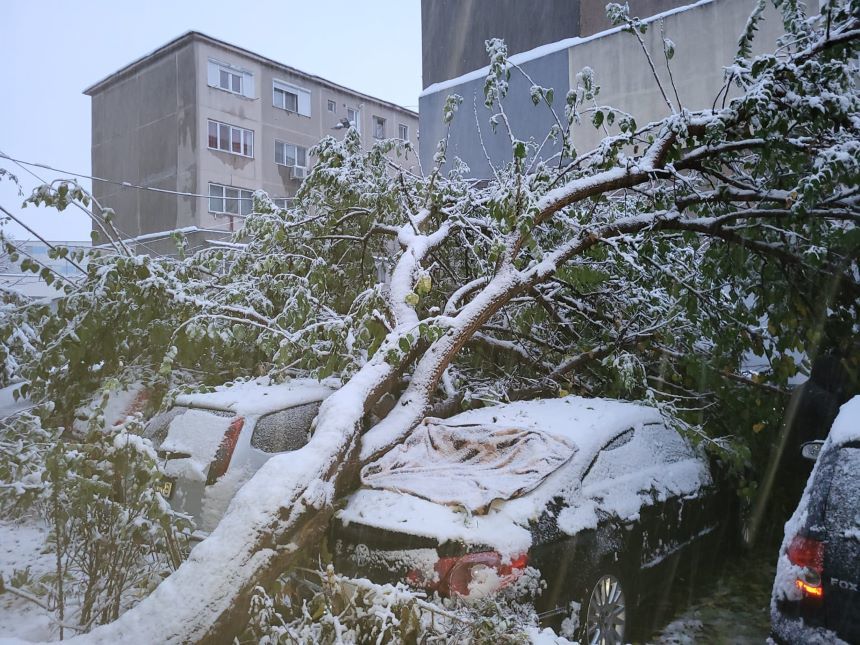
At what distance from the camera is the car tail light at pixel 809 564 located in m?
3.15

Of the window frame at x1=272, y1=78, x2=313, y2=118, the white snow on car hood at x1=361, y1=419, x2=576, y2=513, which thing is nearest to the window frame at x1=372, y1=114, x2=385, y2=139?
the window frame at x1=272, y1=78, x2=313, y2=118

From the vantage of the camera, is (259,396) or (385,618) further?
(259,396)

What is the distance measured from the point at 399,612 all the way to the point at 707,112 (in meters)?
5.01

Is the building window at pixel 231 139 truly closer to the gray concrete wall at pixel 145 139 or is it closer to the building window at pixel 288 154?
the gray concrete wall at pixel 145 139

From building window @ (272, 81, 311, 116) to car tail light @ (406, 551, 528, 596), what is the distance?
92.9 ft

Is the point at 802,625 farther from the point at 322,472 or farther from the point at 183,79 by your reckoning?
the point at 183,79

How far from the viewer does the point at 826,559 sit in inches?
124

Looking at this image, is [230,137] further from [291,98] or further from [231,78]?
[291,98]

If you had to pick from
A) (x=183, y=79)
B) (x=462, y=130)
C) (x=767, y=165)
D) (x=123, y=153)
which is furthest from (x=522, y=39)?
(x=123, y=153)

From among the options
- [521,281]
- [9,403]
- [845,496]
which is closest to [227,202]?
[9,403]

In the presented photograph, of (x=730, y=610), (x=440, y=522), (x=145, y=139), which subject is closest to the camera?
(x=440, y=522)

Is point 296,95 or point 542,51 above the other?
point 296,95

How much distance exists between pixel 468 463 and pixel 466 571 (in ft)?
3.30

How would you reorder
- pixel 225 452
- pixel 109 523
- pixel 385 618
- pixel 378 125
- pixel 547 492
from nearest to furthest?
1. pixel 385 618
2. pixel 547 492
3. pixel 109 523
4. pixel 225 452
5. pixel 378 125
